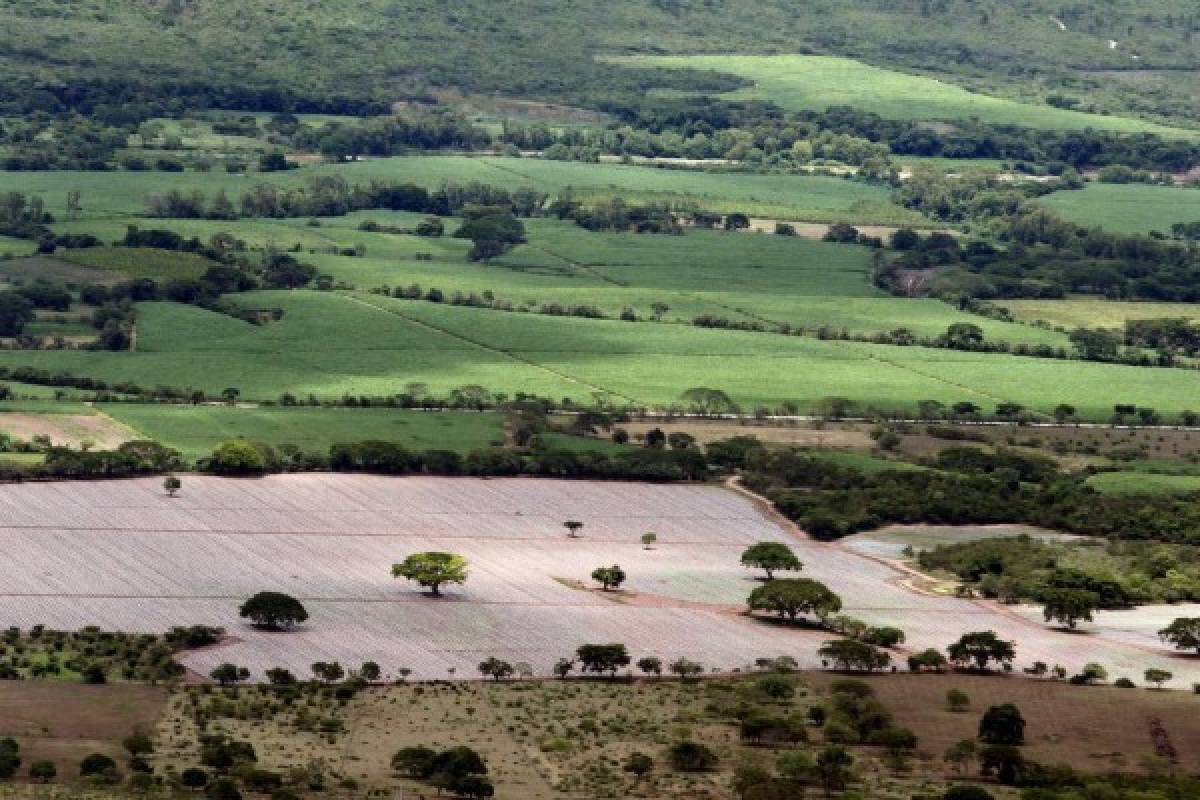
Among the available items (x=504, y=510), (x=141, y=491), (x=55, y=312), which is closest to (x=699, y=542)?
(x=504, y=510)

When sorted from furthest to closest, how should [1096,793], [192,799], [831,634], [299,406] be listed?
[299,406] → [831,634] → [1096,793] → [192,799]

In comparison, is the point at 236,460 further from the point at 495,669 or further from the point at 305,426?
the point at 495,669

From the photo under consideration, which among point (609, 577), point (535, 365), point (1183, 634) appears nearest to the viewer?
point (1183, 634)

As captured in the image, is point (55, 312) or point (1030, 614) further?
point (55, 312)

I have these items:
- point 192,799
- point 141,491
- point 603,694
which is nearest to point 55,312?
point 141,491

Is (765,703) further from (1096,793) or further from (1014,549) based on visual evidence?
(1014,549)

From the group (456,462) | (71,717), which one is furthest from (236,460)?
(71,717)

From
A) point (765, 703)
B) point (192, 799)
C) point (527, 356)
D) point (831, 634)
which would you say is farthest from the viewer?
point (527, 356)
